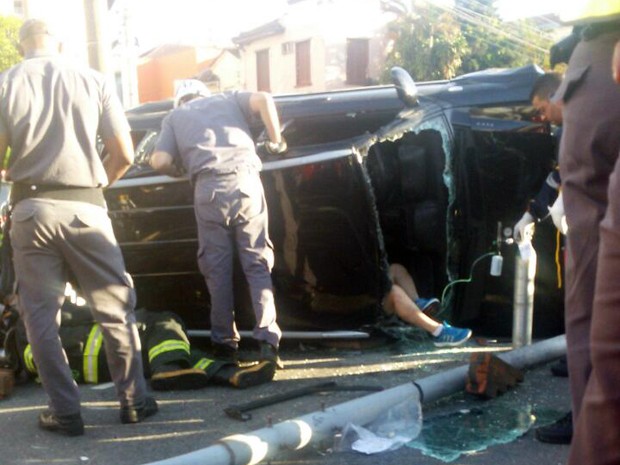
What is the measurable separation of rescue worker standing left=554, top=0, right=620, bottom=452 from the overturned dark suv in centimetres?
215

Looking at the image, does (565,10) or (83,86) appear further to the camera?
(83,86)

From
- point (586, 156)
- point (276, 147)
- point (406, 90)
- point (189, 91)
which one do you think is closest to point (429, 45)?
point (406, 90)

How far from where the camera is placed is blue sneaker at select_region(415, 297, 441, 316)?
5.65 m

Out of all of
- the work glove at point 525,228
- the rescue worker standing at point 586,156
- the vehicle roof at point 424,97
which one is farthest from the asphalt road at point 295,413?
the vehicle roof at point 424,97

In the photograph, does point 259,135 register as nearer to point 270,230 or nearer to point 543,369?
point 270,230

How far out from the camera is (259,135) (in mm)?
5664

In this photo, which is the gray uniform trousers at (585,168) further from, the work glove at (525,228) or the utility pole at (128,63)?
the utility pole at (128,63)

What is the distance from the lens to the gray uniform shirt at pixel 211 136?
203 inches

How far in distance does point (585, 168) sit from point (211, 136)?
2.66 meters

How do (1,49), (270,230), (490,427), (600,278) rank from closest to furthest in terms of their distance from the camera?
(600,278) < (490,427) < (270,230) < (1,49)

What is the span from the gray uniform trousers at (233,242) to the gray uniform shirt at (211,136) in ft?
0.23

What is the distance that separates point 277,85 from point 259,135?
113ft

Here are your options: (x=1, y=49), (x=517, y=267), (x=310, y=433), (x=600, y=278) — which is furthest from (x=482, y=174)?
(x=1, y=49)

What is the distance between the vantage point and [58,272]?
4.20m
